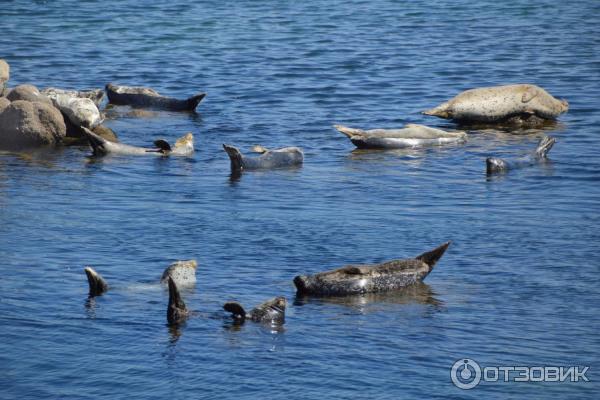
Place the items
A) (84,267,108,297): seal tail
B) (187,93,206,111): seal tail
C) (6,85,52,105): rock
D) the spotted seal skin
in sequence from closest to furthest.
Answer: (84,267,108,297): seal tail
the spotted seal skin
(6,85,52,105): rock
(187,93,206,111): seal tail

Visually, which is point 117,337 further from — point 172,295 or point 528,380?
point 528,380

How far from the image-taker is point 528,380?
29.7ft

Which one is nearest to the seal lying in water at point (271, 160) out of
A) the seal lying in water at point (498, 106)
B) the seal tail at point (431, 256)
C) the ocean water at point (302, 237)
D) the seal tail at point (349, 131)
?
the ocean water at point (302, 237)

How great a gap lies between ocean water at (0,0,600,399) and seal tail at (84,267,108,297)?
0.44 ft

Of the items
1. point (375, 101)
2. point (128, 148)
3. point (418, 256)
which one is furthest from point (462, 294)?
point (375, 101)

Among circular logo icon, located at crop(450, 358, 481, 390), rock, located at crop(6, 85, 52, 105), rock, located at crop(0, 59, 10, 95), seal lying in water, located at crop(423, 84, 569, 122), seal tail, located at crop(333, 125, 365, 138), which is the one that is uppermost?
rock, located at crop(0, 59, 10, 95)

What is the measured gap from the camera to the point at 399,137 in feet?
57.0

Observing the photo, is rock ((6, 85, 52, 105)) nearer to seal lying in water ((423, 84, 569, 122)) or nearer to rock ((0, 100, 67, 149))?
rock ((0, 100, 67, 149))

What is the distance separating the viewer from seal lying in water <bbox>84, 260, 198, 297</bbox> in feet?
35.4

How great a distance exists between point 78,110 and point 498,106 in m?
6.28

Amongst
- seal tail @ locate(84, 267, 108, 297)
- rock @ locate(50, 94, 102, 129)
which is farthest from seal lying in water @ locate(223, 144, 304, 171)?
seal tail @ locate(84, 267, 108, 297)

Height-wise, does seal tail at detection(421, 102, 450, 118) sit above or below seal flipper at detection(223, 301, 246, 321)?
above

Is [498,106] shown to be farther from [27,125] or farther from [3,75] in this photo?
[3,75]

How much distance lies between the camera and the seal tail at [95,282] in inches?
423
